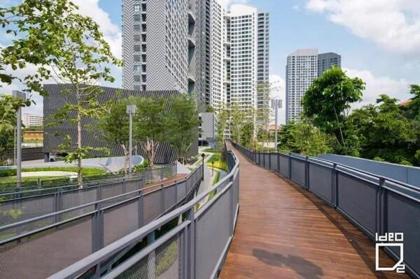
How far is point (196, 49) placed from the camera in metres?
129

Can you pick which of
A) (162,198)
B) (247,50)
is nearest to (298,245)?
(162,198)

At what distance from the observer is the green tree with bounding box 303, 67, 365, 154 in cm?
2848

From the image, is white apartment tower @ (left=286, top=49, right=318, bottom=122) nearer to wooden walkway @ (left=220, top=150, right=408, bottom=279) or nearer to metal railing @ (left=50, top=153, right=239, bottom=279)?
wooden walkway @ (left=220, top=150, right=408, bottom=279)

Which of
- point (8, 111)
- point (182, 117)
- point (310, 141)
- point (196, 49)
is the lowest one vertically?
point (310, 141)

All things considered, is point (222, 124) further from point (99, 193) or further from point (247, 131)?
point (99, 193)

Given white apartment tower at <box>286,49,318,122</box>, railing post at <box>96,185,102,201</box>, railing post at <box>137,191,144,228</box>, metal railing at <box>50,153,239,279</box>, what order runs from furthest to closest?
white apartment tower at <box>286,49,318,122</box> < railing post at <box>96,185,102,201</box> < railing post at <box>137,191,144,228</box> < metal railing at <box>50,153,239,279</box>

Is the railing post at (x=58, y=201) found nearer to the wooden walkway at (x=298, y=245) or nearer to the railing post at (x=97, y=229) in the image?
the railing post at (x=97, y=229)

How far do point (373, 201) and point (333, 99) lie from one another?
24451 millimetres

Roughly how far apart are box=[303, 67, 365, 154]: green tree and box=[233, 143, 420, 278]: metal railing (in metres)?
18.3

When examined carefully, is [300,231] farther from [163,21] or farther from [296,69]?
[296,69]

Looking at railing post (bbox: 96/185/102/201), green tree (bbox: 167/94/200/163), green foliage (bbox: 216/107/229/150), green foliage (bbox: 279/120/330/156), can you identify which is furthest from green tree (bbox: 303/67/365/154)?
green foliage (bbox: 216/107/229/150)

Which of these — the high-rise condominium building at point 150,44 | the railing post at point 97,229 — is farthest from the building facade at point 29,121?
the high-rise condominium building at point 150,44

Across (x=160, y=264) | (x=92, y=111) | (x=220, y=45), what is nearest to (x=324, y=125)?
(x=92, y=111)

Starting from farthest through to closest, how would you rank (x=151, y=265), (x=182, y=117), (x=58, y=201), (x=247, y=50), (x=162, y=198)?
1. (x=247, y=50)
2. (x=182, y=117)
3. (x=162, y=198)
4. (x=58, y=201)
5. (x=151, y=265)
